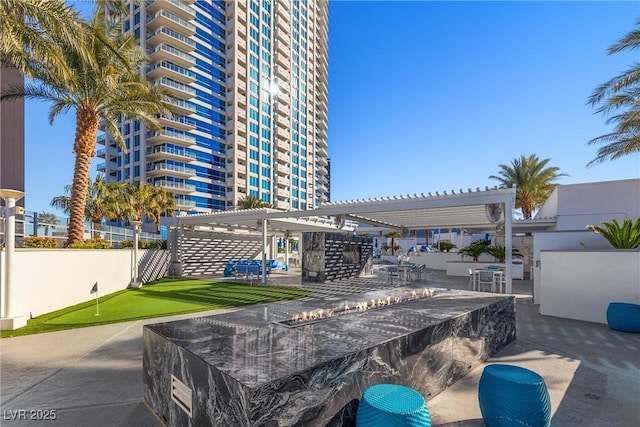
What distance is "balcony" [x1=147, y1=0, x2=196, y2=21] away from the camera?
46531 mm

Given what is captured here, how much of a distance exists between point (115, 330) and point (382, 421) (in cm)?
686

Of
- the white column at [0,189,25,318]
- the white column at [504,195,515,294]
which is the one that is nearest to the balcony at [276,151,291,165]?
the white column at [504,195,515,294]

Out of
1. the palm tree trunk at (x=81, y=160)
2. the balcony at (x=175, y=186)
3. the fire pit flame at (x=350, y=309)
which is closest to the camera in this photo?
the fire pit flame at (x=350, y=309)

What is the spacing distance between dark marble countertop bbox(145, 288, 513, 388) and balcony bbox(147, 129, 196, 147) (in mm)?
46603

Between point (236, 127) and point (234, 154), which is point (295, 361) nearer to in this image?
point (234, 154)

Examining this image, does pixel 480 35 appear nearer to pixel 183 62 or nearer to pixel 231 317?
pixel 231 317

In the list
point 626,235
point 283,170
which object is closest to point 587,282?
point 626,235

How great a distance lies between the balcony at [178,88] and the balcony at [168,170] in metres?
10.9

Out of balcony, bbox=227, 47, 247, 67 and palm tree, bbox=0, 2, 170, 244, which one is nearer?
palm tree, bbox=0, 2, 170, 244

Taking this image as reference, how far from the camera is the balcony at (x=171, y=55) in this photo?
4538 centimetres

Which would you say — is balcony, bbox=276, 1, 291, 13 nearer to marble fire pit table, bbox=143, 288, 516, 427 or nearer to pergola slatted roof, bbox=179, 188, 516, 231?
pergola slatted roof, bbox=179, 188, 516, 231

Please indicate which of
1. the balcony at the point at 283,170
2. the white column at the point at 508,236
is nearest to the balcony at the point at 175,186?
the balcony at the point at 283,170

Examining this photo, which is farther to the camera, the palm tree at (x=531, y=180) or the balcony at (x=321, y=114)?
the balcony at (x=321, y=114)

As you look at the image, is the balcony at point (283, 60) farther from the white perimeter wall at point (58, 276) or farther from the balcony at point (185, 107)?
the white perimeter wall at point (58, 276)
